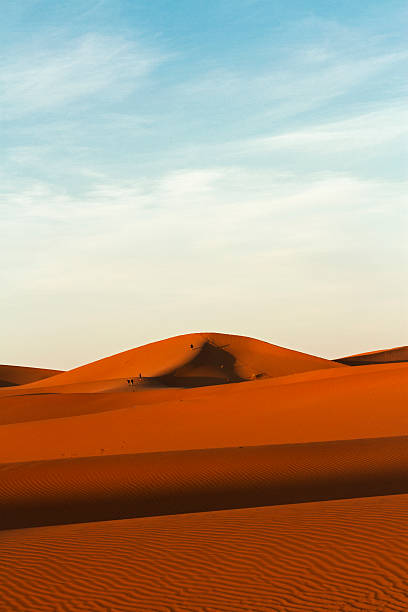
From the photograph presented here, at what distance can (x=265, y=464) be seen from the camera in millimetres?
19953

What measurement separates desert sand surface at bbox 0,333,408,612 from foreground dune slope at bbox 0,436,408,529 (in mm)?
51

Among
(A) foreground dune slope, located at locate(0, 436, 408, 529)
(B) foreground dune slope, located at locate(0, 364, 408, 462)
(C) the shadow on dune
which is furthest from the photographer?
(C) the shadow on dune

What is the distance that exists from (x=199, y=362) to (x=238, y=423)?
4776 centimetres

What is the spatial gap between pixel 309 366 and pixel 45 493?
2587 inches

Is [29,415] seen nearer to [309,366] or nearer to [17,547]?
[17,547]

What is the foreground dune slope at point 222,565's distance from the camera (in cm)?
731

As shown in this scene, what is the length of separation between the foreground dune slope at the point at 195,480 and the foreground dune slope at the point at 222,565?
199 inches

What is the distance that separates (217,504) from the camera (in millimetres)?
16281

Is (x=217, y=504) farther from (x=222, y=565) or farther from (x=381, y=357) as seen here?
(x=381, y=357)

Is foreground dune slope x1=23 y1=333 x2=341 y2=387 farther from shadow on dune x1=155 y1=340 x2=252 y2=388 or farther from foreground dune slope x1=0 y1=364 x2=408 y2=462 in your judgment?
foreground dune slope x1=0 y1=364 x2=408 y2=462

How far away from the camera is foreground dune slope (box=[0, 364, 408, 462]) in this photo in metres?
27.6

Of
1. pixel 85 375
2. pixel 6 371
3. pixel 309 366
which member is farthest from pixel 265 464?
pixel 6 371

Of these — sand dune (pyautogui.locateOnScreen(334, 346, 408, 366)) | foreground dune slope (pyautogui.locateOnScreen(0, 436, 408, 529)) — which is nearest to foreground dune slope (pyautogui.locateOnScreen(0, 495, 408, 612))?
foreground dune slope (pyautogui.locateOnScreen(0, 436, 408, 529))

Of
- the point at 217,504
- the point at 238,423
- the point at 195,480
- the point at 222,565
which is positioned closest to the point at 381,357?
the point at 238,423
